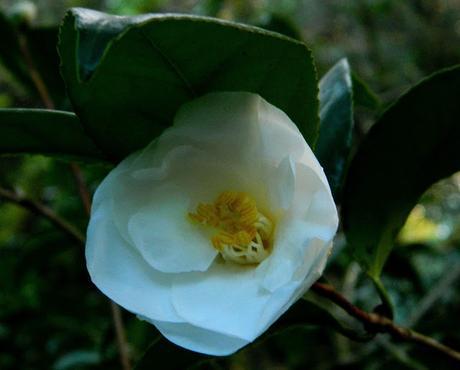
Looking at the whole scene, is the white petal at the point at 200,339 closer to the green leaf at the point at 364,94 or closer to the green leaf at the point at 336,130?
the green leaf at the point at 336,130

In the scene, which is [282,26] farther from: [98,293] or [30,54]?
[98,293]

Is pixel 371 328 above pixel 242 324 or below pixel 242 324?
below

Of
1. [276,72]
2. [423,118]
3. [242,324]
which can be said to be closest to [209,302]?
[242,324]

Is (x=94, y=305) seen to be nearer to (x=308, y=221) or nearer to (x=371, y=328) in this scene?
(x=371, y=328)

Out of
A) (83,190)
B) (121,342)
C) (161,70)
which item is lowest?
(121,342)

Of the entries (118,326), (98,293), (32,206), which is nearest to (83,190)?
(32,206)

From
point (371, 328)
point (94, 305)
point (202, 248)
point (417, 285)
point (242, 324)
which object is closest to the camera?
point (242, 324)

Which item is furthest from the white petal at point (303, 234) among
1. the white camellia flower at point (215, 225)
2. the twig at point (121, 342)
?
the twig at point (121, 342)

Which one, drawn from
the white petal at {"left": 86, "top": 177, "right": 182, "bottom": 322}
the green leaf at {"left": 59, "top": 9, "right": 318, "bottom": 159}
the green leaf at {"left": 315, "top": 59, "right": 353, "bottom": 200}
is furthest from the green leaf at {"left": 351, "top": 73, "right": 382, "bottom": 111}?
the white petal at {"left": 86, "top": 177, "right": 182, "bottom": 322}
